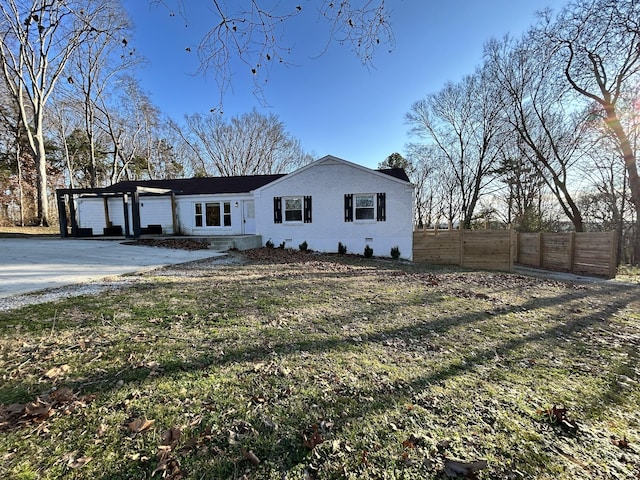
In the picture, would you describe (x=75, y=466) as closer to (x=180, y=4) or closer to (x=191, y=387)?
(x=191, y=387)

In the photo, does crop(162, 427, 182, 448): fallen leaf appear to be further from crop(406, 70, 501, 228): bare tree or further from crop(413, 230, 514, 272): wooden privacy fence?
crop(406, 70, 501, 228): bare tree

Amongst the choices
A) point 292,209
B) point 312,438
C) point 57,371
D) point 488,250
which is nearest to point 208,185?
point 292,209

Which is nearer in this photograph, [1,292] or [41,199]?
[1,292]

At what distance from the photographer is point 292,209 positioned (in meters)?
14.3

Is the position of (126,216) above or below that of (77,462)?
above

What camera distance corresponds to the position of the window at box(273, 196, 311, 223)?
14.1 m

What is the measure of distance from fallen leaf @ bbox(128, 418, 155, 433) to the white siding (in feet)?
39.7

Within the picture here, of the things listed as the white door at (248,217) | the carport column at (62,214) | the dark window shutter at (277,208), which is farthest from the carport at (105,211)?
the dark window shutter at (277,208)

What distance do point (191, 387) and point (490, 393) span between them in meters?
2.68

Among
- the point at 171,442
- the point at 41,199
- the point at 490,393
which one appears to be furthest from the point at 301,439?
the point at 41,199

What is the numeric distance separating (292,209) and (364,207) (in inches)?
146

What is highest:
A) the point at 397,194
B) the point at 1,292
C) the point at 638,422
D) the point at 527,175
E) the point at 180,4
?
the point at 527,175

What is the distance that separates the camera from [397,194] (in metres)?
13.1

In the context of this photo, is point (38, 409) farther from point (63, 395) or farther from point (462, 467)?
point (462, 467)
